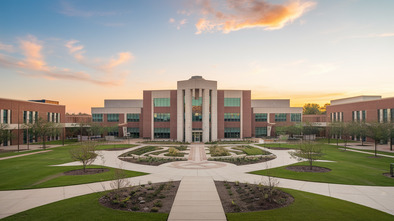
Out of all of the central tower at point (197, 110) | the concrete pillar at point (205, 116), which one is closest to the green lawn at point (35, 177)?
the central tower at point (197, 110)

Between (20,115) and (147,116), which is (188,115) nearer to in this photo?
(147,116)

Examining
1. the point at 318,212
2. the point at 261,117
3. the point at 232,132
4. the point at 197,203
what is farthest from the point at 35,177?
the point at 261,117

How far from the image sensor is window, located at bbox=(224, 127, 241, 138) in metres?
60.4

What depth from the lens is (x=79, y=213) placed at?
1144 cm

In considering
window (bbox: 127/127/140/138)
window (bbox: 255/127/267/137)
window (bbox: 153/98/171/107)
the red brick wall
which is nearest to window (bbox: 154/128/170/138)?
the red brick wall

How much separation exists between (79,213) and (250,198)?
9.77 metres

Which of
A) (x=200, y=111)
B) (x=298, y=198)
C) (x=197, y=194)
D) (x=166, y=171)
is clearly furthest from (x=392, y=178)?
(x=200, y=111)

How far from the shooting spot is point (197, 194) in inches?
574

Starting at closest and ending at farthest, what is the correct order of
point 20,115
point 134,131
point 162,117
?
point 20,115 < point 162,117 < point 134,131

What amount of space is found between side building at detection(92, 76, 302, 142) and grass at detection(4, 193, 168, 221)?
43.0 meters

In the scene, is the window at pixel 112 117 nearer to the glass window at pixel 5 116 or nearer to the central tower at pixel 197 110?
the central tower at pixel 197 110

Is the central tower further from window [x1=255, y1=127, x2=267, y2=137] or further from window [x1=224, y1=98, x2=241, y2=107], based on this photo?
window [x1=255, y1=127, x2=267, y2=137]

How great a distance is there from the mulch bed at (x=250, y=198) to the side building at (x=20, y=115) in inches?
1629

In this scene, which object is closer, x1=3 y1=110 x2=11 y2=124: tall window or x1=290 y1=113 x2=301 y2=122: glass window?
x1=3 y1=110 x2=11 y2=124: tall window
